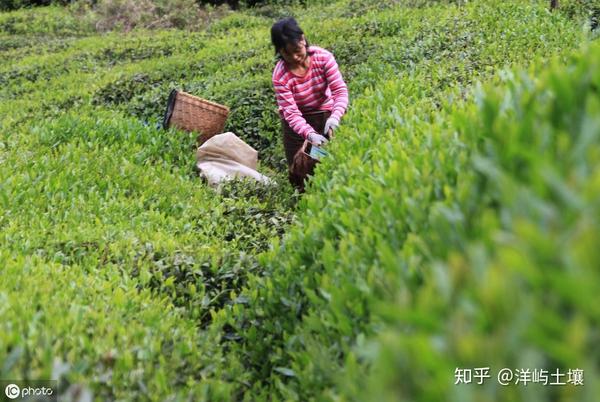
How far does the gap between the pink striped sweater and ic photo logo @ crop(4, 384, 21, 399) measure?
152 inches

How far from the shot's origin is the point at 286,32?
541 cm

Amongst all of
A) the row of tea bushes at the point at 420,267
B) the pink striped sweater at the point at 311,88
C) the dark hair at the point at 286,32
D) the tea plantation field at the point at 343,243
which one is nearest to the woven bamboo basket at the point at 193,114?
the tea plantation field at the point at 343,243

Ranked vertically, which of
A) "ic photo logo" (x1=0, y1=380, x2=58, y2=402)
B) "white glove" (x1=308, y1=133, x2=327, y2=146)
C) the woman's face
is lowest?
"ic photo logo" (x1=0, y1=380, x2=58, y2=402)

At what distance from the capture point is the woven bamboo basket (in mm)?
7363

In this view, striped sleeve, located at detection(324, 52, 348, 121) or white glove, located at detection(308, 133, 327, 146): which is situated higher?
striped sleeve, located at detection(324, 52, 348, 121)

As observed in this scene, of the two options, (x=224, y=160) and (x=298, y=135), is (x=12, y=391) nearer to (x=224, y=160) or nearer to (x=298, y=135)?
(x=298, y=135)

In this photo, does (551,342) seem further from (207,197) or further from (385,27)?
(385,27)

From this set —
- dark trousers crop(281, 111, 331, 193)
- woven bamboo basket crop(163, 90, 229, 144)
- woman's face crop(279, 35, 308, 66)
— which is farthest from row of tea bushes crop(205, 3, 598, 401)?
woven bamboo basket crop(163, 90, 229, 144)

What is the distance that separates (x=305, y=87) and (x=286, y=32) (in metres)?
0.71

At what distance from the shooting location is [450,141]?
2.88m

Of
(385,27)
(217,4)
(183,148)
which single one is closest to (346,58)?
(385,27)

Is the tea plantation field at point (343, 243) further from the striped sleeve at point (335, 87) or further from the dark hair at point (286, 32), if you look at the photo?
the dark hair at point (286, 32)

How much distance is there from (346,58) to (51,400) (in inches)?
313

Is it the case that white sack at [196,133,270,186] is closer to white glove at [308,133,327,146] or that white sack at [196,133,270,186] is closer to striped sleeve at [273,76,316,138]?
striped sleeve at [273,76,316,138]
